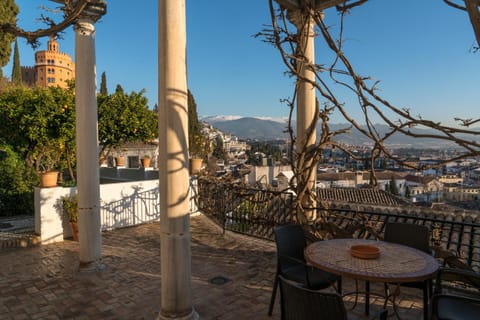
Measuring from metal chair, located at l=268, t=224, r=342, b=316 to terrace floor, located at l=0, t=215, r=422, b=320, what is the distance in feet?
1.85

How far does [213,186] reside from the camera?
8.29 metres

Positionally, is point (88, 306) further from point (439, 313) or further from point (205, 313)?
point (439, 313)

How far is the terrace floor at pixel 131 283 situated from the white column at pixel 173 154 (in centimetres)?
73

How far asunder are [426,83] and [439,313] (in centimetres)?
524

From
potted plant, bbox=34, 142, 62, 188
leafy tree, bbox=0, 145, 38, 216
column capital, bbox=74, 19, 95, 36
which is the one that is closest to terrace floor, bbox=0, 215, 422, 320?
column capital, bbox=74, 19, 95, 36

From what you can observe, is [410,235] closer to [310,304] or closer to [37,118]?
[310,304]

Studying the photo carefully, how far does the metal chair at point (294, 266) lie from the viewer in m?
3.02

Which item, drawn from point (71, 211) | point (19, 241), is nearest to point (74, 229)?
point (71, 211)

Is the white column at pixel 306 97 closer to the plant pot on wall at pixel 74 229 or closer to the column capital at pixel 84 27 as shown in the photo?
the column capital at pixel 84 27

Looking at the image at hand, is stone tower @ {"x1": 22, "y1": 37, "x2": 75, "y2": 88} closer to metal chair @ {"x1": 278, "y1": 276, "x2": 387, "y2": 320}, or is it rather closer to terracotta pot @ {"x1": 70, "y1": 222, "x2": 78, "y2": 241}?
terracotta pot @ {"x1": 70, "y1": 222, "x2": 78, "y2": 241}

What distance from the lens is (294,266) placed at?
11.1 feet

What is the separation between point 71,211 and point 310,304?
19.6ft

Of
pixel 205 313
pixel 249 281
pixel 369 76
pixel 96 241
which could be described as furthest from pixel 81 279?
pixel 369 76

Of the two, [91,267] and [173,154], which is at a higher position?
[173,154]
